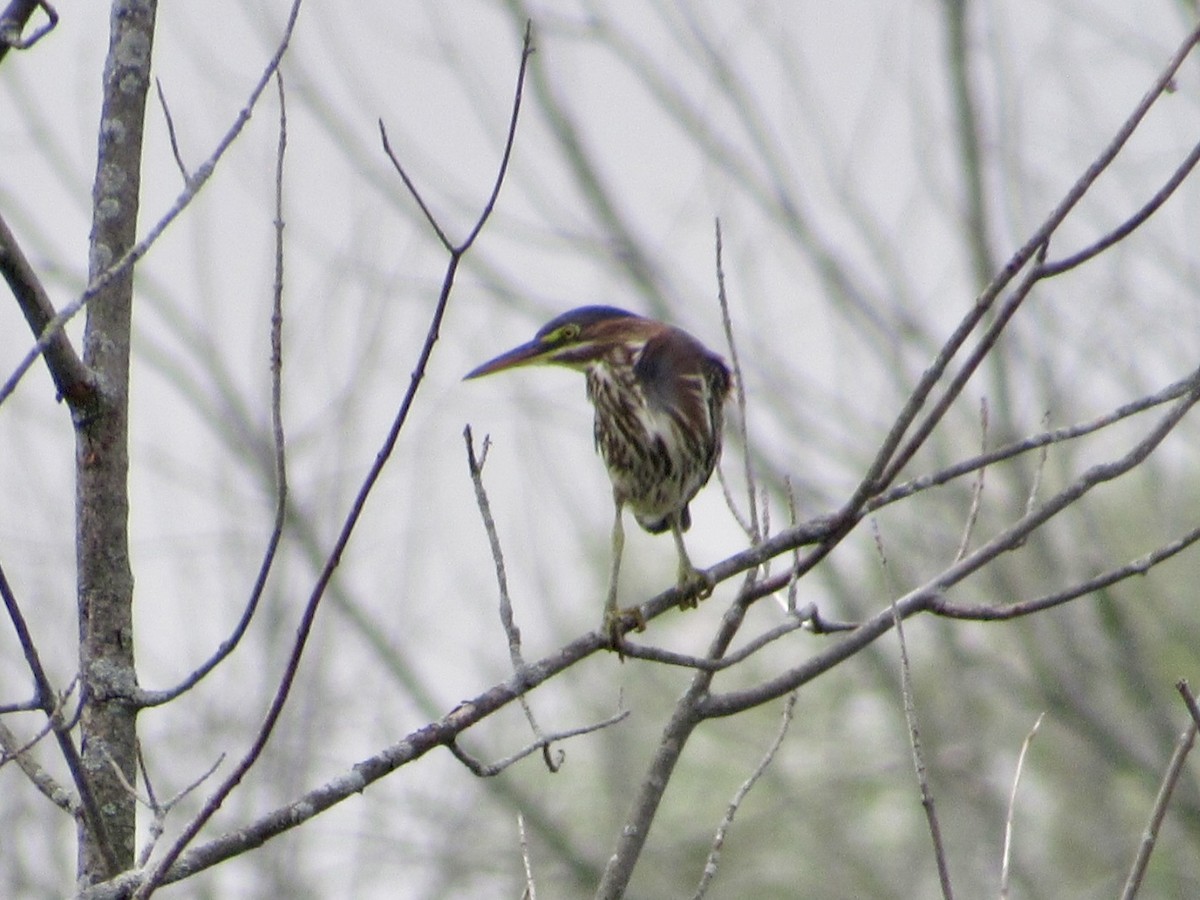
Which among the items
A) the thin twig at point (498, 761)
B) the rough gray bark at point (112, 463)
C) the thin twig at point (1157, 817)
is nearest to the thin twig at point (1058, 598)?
the thin twig at point (1157, 817)

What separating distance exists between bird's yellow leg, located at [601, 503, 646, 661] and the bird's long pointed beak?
0.61 metres

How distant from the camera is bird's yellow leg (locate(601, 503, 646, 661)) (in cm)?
325

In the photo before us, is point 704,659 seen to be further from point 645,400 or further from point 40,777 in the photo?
point 645,400

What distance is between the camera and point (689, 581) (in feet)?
12.1

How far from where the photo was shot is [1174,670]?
45.6 feet

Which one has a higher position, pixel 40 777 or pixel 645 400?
pixel 645 400

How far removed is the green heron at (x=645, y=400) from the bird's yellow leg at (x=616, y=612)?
0.4 inches

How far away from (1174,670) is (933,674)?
2.26m

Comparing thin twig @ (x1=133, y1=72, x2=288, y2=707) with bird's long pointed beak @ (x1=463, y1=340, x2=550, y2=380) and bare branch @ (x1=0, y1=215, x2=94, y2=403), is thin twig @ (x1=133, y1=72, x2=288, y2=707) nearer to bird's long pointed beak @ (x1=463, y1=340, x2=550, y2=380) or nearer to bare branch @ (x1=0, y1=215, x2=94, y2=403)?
bare branch @ (x1=0, y1=215, x2=94, y2=403)

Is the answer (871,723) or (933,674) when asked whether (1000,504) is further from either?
(871,723)

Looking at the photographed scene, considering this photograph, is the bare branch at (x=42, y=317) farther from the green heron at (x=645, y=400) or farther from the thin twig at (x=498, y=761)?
the green heron at (x=645, y=400)

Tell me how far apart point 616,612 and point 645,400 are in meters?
1.31

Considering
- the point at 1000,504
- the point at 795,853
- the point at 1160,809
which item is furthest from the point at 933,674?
the point at 1160,809

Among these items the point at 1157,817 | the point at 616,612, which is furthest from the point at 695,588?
the point at 1157,817
